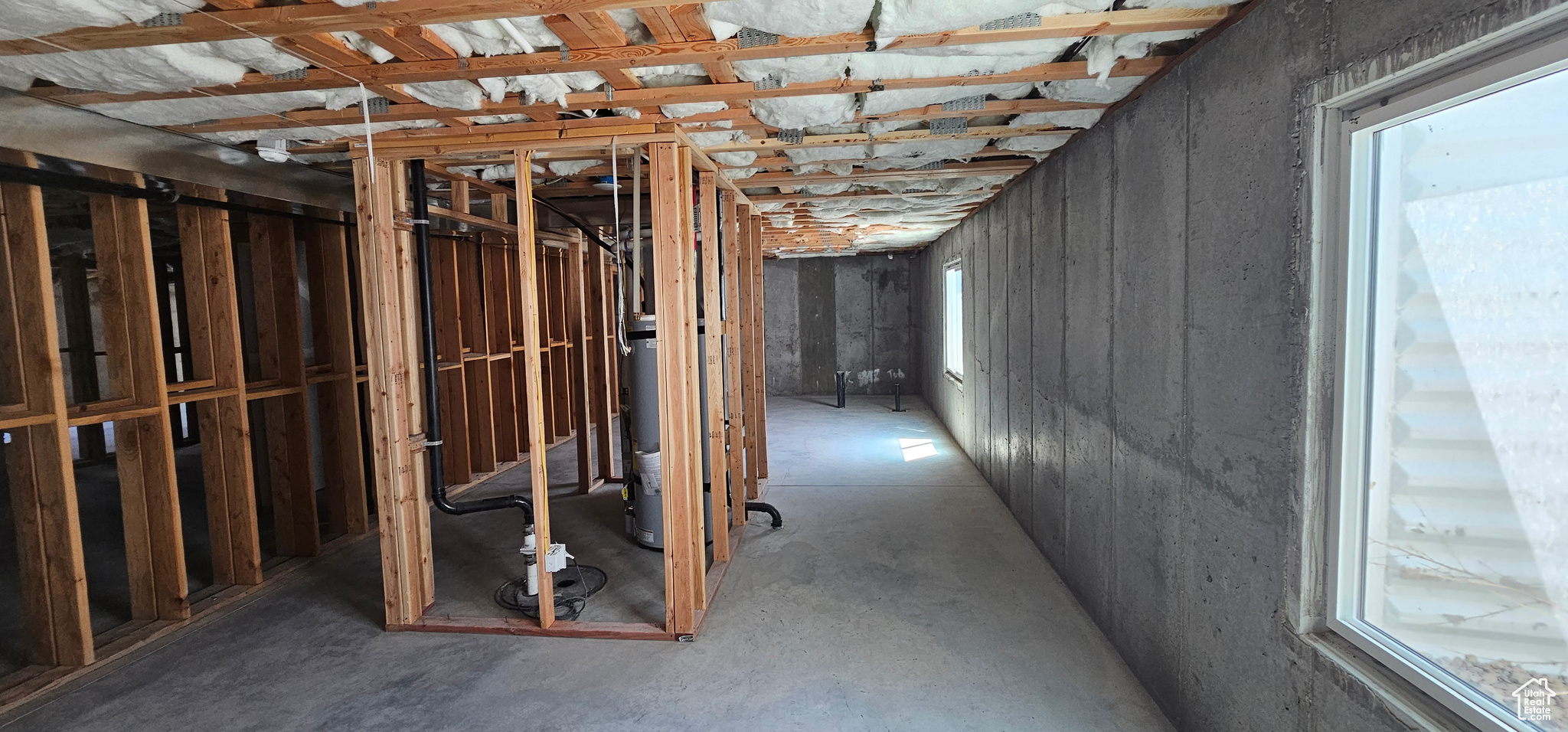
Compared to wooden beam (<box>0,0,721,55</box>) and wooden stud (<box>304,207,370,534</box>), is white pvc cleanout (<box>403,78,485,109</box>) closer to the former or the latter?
wooden beam (<box>0,0,721,55</box>)

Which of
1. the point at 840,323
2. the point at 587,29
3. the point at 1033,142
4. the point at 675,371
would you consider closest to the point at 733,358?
the point at 675,371

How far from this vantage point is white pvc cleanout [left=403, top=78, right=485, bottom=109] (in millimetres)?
2503

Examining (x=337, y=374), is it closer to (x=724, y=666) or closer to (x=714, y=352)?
(x=714, y=352)

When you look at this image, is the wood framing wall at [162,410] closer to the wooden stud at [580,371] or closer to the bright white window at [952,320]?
the wooden stud at [580,371]

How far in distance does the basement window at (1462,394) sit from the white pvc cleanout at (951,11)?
2.58 feet

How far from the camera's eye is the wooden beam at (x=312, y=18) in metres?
1.85

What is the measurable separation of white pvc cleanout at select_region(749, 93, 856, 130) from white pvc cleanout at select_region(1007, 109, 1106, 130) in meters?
0.77

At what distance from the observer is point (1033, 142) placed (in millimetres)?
3443

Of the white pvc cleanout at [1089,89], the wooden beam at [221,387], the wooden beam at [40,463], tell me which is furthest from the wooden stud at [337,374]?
the white pvc cleanout at [1089,89]

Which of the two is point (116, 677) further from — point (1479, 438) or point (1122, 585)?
point (1479, 438)

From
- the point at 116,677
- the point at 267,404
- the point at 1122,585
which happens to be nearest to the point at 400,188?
the point at 267,404

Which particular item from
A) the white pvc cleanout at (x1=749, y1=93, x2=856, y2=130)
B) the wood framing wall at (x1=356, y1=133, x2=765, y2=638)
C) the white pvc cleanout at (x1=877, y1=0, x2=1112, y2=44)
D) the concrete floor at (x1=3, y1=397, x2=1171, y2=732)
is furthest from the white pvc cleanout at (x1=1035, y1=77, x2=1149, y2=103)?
the concrete floor at (x1=3, y1=397, x2=1171, y2=732)

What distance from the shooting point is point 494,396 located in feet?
21.7

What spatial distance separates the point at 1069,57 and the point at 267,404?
4645 mm
